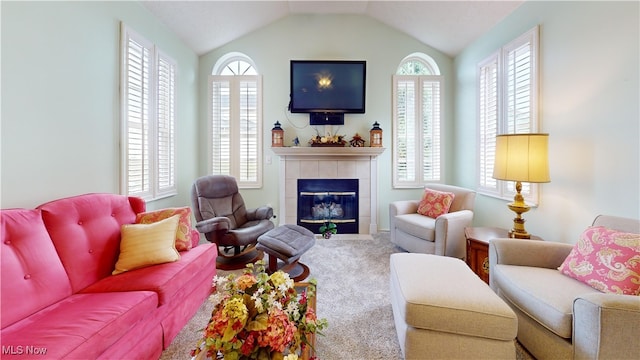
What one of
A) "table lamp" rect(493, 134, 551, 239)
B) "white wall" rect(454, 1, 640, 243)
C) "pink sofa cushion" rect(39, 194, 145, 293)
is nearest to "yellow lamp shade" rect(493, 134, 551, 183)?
"table lamp" rect(493, 134, 551, 239)

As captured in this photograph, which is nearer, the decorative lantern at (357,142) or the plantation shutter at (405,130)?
the decorative lantern at (357,142)

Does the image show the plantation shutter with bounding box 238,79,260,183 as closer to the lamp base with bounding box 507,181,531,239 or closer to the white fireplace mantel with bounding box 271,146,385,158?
the white fireplace mantel with bounding box 271,146,385,158

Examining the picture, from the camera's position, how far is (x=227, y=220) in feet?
8.47

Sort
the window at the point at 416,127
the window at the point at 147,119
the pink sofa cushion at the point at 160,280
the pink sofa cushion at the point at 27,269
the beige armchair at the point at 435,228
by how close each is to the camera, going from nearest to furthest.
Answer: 1. the pink sofa cushion at the point at 27,269
2. the pink sofa cushion at the point at 160,280
3. the window at the point at 147,119
4. the beige armchair at the point at 435,228
5. the window at the point at 416,127

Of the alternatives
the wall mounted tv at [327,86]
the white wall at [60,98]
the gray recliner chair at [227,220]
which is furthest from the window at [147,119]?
the wall mounted tv at [327,86]

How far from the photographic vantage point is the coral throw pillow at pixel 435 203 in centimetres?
306

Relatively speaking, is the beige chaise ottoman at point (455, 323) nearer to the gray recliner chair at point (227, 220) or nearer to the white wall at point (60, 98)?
the gray recliner chair at point (227, 220)

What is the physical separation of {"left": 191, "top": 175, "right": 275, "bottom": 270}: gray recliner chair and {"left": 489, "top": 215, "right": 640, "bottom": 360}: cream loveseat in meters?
2.21

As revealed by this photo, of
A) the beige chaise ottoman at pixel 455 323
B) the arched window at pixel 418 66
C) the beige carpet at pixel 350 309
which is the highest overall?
the arched window at pixel 418 66

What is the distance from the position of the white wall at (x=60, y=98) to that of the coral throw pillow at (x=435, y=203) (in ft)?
11.2

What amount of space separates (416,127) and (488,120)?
1.02 meters

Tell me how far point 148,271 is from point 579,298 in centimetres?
238

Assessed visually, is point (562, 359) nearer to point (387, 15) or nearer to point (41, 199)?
point (41, 199)

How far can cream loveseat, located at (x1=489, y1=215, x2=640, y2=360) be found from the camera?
3.52ft
